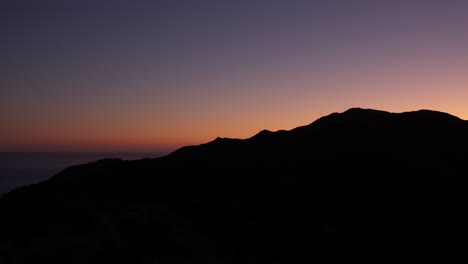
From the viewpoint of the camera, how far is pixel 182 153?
37031mm

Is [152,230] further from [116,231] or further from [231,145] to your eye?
[231,145]

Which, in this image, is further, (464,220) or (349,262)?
(464,220)

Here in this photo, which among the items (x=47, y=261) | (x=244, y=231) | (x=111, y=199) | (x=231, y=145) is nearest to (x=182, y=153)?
(x=231, y=145)

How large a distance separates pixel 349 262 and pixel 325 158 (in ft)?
37.7

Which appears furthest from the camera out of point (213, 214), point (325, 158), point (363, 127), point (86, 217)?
point (363, 127)

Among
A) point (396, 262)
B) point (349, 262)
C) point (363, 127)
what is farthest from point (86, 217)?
point (363, 127)

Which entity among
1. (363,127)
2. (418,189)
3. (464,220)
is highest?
(363,127)

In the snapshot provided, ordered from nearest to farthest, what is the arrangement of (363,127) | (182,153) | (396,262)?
(396,262), (363,127), (182,153)

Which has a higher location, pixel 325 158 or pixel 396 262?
pixel 325 158

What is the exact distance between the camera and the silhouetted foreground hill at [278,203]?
2141 cm

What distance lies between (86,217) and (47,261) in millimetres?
4144

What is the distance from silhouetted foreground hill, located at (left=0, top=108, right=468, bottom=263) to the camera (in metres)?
21.4

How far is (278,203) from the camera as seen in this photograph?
1070 inches

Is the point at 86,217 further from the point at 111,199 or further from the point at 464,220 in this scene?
the point at 464,220
